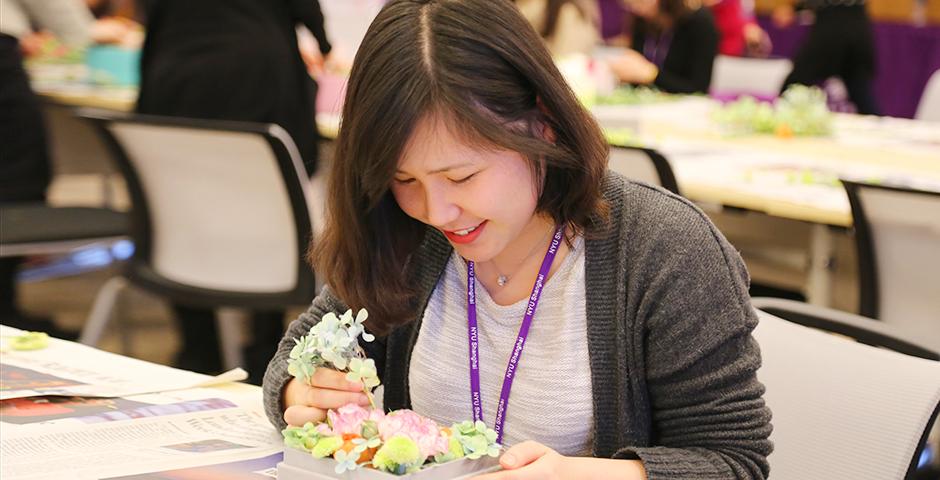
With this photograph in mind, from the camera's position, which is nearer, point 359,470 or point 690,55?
point 359,470

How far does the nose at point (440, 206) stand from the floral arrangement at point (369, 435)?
16cm

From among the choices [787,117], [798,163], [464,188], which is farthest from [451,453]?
[787,117]

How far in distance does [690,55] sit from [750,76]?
1.50 feet

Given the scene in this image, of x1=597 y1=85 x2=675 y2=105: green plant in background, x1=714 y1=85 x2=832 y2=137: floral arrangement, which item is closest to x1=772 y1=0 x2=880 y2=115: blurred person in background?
x1=597 y1=85 x2=675 y2=105: green plant in background

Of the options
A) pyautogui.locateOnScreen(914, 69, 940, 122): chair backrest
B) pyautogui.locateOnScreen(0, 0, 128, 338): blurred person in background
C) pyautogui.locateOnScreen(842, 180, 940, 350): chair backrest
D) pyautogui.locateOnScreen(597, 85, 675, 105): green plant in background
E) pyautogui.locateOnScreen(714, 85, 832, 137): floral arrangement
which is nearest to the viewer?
pyautogui.locateOnScreen(842, 180, 940, 350): chair backrest

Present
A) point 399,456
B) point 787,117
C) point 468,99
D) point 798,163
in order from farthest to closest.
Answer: point 787,117
point 798,163
point 468,99
point 399,456

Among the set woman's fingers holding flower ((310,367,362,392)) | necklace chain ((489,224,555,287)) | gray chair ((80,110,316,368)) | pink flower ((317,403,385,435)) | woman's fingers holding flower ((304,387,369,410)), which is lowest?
gray chair ((80,110,316,368))

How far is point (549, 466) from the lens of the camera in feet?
3.91

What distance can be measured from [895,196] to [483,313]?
1.26 metres

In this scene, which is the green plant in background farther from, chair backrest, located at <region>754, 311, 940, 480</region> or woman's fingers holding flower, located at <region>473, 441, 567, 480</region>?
woman's fingers holding flower, located at <region>473, 441, 567, 480</region>

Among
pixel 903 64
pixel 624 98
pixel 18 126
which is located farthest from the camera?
pixel 903 64

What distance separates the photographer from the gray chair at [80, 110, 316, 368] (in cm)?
300

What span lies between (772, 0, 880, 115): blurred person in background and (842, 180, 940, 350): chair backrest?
13.6 feet

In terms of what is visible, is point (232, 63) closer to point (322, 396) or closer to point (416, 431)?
point (322, 396)
